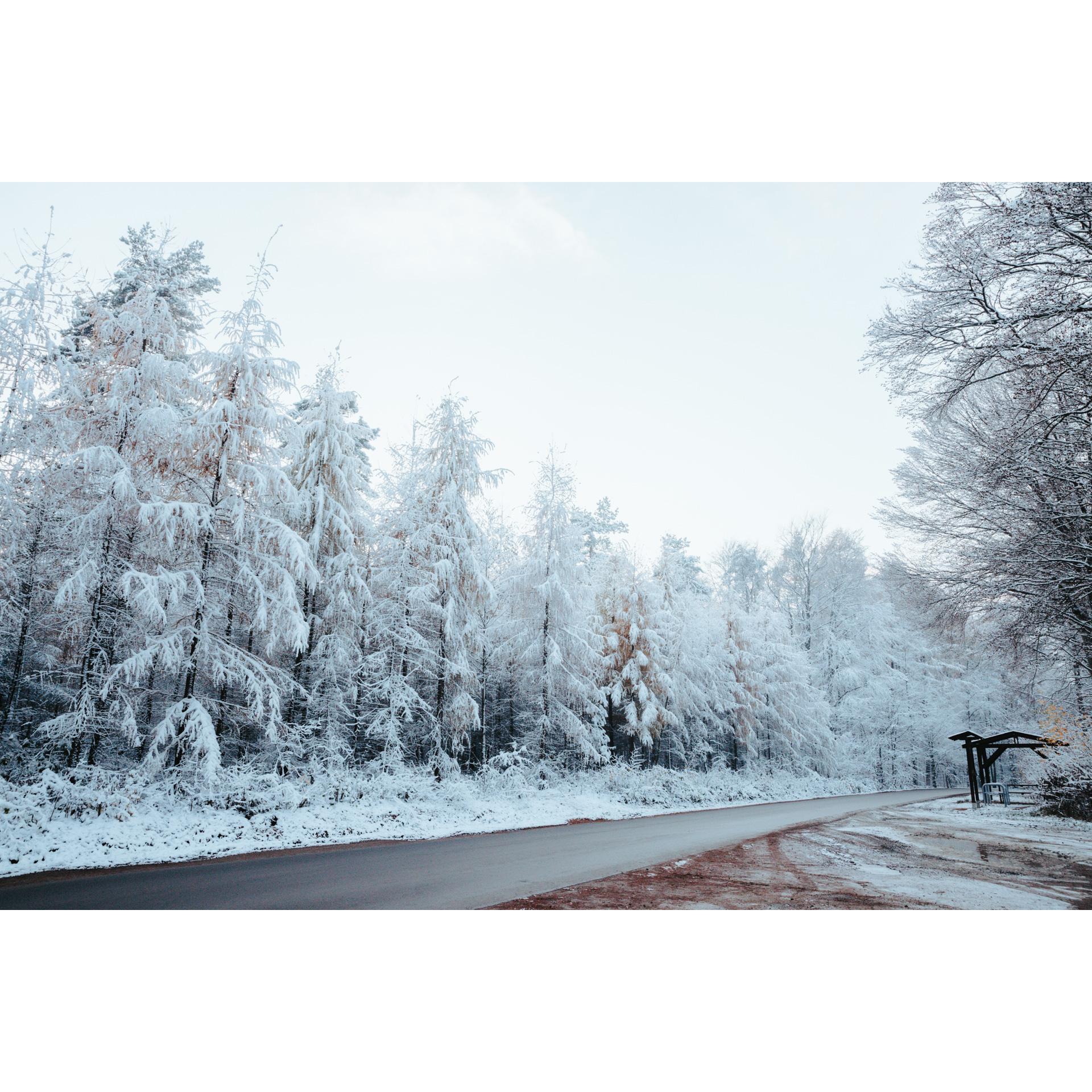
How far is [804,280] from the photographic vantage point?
1217cm

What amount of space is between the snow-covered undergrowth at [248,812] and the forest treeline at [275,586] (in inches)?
32.4

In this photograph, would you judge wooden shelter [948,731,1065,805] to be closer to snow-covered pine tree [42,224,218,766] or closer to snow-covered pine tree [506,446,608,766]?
snow-covered pine tree [506,446,608,766]

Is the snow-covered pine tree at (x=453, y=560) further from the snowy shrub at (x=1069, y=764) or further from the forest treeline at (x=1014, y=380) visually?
the snowy shrub at (x=1069, y=764)

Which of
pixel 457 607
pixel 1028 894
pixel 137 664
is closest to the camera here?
pixel 1028 894

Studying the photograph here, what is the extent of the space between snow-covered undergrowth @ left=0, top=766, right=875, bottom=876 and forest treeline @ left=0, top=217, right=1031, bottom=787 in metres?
0.82

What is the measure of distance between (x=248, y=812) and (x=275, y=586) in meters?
4.41

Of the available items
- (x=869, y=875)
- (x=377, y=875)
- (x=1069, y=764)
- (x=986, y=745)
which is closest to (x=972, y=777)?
(x=986, y=745)

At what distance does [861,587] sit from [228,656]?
109ft

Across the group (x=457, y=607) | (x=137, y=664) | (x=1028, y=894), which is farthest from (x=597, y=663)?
(x=1028, y=894)

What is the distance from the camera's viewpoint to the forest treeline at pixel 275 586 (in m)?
11.1

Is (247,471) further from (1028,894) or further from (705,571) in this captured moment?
(705,571)

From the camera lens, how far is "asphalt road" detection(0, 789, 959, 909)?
5.89m

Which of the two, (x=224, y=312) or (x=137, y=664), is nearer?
(x=137, y=664)

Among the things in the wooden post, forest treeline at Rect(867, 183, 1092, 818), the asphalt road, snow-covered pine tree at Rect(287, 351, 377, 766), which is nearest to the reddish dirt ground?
the asphalt road
